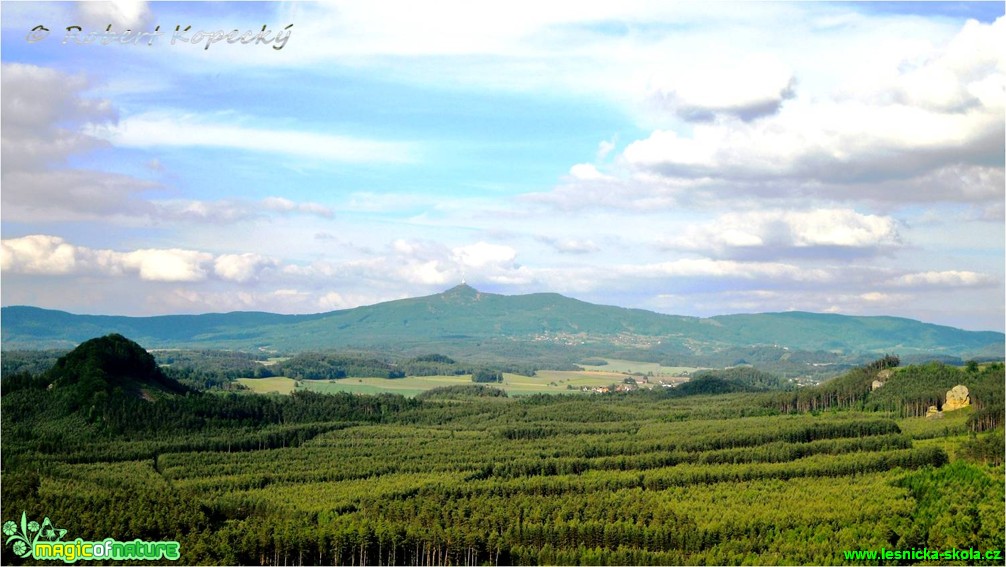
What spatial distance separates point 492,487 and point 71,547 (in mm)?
62172

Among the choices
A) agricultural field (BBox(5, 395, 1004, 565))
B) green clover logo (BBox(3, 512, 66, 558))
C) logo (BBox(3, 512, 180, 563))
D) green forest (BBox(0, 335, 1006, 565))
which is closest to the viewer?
logo (BBox(3, 512, 180, 563))

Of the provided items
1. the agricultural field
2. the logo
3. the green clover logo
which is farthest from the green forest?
the logo

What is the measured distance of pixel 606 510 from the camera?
123m

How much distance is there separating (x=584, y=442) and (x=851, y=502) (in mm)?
66087

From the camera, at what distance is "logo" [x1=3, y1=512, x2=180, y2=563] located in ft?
297

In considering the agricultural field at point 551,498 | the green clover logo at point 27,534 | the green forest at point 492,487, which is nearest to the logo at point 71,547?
the green clover logo at point 27,534

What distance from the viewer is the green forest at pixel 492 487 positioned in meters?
105

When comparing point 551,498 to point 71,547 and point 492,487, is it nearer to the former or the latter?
point 492,487

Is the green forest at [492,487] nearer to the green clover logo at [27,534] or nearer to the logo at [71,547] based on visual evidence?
the green clover logo at [27,534]

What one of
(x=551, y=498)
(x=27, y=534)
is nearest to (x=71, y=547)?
(x=27, y=534)

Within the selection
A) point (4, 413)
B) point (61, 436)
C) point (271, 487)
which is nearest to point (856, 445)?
point (271, 487)

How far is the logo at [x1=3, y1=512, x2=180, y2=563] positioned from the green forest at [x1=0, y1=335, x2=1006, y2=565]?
5.58ft

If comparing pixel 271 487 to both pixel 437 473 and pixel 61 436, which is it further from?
pixel 61 436

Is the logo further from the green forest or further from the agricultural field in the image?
the agricultural field
